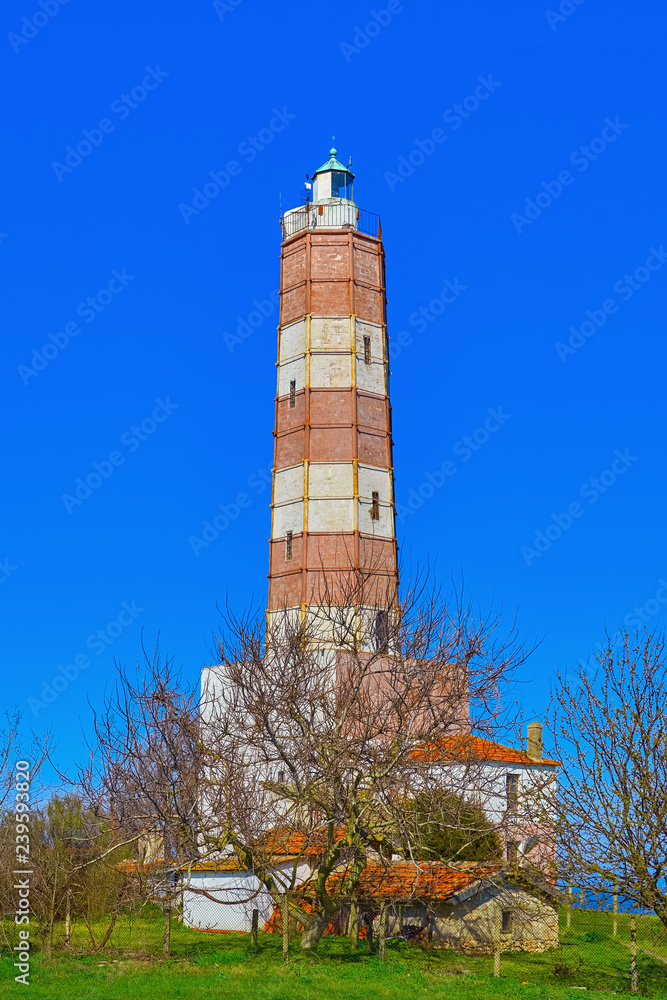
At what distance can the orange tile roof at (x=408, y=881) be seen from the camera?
24.1 meters

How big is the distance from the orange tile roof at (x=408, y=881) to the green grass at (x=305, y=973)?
4.36 ft

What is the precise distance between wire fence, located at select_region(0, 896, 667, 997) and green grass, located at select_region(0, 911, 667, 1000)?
8cm

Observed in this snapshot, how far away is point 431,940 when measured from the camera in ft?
85.2

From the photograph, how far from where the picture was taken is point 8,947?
22.9 meters

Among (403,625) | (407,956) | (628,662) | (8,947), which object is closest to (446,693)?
(403,625)

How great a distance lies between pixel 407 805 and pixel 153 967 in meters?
6.39

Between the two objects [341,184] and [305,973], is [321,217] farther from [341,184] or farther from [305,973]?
[305,973]

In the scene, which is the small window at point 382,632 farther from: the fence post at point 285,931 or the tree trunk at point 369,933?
the tree trunk at point 369,933

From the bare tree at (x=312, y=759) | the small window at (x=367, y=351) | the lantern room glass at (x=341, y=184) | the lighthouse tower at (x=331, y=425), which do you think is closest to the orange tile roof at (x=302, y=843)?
the bare tree at (x=312, y=759)

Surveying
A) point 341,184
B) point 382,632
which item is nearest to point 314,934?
point 382,632

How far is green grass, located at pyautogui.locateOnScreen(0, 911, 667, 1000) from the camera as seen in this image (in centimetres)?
1683

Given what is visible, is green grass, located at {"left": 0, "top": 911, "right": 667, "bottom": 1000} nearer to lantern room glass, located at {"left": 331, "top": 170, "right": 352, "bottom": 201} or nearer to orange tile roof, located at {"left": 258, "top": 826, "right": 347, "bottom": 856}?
orange tile roof, located at {"left": 258, "top": 826, "right": 347, "bottom": 856}

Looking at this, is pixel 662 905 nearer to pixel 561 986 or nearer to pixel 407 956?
pixel 561 986

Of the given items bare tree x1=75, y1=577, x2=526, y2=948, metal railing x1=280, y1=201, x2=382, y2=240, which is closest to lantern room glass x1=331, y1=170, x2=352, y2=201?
metal railing x1=280, y1=201, x2=382, y2=240
